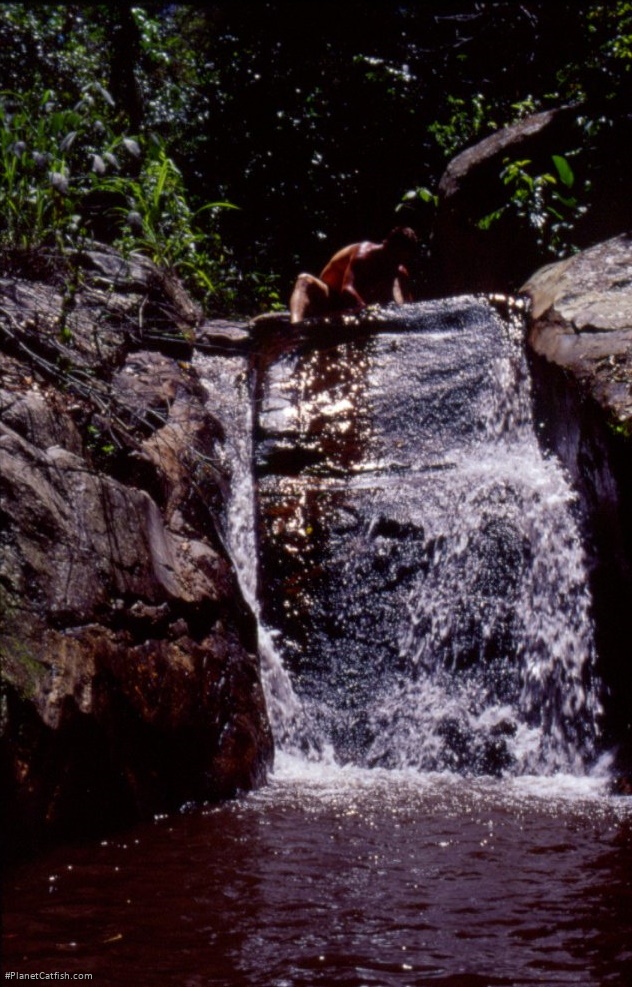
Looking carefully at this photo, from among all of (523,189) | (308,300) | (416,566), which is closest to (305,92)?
(523,189)

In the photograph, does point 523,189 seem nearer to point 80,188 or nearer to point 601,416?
point 80,188

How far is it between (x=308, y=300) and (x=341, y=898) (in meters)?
6.36

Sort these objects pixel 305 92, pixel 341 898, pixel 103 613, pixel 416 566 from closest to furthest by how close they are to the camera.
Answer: pixel 341 898 → pixel 103 613 → pixel 416 566 → pixel 305 92

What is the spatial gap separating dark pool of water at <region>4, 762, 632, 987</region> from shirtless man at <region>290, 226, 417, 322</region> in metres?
5.53

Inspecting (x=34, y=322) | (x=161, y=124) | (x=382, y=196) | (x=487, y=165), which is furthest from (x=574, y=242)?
(x=161, y=124)

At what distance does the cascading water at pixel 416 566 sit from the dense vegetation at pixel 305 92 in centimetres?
366

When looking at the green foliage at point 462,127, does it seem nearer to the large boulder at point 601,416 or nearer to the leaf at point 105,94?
the large boulder at point 601,416

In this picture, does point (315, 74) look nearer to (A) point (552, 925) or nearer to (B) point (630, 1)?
(B) point (630, 1)

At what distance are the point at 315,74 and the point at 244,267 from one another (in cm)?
390

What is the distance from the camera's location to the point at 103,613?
3.30 meters

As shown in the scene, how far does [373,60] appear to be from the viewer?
12.4m

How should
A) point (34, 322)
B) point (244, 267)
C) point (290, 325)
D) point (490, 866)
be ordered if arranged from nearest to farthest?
1. point (490, 866)
2. point (34, 322)
3. point (290, 325)
4. point (244, 267)

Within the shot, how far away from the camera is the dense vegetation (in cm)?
1083

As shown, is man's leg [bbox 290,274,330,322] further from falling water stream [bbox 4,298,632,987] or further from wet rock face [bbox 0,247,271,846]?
wet rock face [bbox 0,247,271,846]
